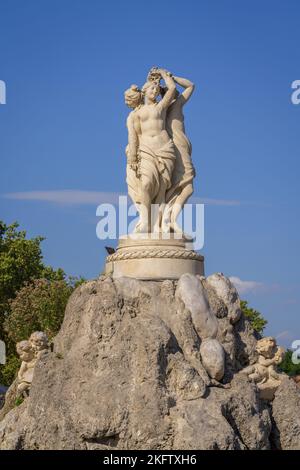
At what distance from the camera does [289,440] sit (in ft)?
47.2

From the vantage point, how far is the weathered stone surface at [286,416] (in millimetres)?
14391

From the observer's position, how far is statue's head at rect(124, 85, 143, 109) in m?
16.2

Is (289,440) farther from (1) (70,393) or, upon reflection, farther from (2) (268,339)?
(1) (70,393)

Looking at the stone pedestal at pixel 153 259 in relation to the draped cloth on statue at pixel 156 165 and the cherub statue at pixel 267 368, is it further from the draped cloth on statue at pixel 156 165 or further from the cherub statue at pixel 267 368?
the cherub statue at pixel 267 368

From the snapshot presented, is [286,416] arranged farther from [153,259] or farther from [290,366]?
[290,366]

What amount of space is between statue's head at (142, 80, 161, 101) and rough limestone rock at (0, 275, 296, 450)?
346 centimetres

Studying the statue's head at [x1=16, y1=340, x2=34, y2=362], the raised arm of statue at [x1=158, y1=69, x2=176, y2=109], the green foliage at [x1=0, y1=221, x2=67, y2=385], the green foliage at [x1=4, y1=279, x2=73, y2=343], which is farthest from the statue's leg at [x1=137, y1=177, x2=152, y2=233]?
the green foliage at [x1=0, y1=221, x2=67, y2=385]

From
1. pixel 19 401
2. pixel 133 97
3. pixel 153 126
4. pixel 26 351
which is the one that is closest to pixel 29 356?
pixel 26 351

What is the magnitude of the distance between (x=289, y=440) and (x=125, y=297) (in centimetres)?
344

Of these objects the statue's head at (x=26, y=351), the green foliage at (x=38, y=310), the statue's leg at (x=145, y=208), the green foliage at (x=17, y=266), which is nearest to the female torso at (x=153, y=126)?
the statue's leg at (x=145, y=208)

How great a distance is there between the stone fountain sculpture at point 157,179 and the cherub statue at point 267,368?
1.78m

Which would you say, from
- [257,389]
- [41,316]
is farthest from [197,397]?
[41,316]

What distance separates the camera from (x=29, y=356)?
14.9 m

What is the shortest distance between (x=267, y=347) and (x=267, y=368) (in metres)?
0.39
